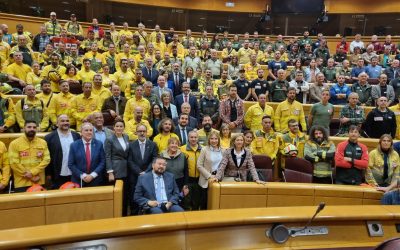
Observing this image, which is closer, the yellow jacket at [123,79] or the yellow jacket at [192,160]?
the yellow jacket at [192,160]

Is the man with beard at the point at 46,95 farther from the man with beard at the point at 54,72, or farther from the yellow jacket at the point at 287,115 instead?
the yellow jacket at the point at 287,115

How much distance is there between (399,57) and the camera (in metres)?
7.79

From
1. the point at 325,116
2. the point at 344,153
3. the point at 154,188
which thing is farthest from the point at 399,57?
the point at 154,188

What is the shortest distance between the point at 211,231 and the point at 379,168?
2632 millimetres

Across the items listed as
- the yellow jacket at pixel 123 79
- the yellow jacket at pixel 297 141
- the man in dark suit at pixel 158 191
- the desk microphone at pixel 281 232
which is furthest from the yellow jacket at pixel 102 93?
the desk microphone at pixel 281 232

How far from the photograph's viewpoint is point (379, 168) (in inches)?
134

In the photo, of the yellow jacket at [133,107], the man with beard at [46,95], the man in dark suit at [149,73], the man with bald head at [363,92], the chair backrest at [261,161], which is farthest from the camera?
the man in dark suit at [149,73]

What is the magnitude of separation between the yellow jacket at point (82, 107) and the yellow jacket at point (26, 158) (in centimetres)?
107

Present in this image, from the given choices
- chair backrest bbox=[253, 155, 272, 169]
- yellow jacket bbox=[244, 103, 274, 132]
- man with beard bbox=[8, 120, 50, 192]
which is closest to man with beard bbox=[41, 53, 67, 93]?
man with beard bbox=[8, 120, 50, 192]

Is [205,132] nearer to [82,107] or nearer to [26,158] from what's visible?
[82,107]

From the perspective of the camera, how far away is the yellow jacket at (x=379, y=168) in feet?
11.0

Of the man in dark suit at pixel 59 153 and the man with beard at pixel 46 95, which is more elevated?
the man with beard at pixel 46 95

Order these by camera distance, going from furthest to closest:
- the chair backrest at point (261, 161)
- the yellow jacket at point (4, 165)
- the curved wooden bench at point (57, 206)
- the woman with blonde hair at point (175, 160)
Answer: the chair backrest at point (261, 161) → the woman with blonde hair at point (175, 160) → the yellow jacket at point (4, 165) → the curved wooden bench at point (57, 206)

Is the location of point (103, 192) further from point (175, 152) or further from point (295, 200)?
point (295, 200)
